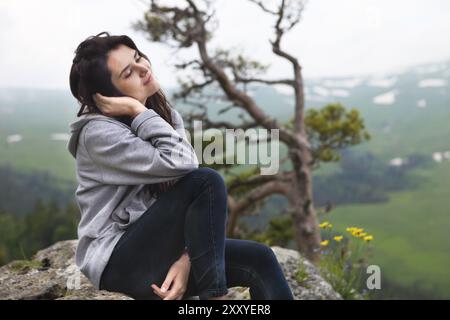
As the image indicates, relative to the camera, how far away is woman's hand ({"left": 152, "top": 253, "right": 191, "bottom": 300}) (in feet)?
7.24

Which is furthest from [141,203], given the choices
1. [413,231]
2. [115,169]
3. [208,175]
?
[413,231]

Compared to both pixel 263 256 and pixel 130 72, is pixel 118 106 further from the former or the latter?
pixel 263 256

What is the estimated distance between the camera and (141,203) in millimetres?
2338

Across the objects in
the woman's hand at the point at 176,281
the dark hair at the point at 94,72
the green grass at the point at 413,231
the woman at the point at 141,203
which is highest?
the dark hair at the point at 94,72

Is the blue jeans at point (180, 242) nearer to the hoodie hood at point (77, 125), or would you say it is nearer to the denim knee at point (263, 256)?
the denim knee at point (263, 256)

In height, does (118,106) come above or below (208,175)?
above

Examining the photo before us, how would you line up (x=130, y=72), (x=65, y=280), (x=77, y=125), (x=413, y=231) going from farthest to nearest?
(x=413, y=231), (x=65, y=280), (x=130, y=72), (x=77, y=125)

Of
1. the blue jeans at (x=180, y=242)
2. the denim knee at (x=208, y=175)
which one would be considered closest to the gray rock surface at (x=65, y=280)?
the blue jeans at (x=180, y=242)

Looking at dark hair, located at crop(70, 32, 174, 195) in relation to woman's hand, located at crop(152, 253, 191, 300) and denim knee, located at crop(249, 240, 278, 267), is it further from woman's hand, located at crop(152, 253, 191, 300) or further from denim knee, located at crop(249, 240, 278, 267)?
denim knee, located at crop(249, 240, 278, 267)

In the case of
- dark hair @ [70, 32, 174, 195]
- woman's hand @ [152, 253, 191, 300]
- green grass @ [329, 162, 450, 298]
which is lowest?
green grass @ [329, 162, 450, 298]

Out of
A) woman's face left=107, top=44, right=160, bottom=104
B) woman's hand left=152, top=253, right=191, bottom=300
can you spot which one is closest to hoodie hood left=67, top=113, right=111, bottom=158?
woman's face left=107, top=44, right=160, bottom=104

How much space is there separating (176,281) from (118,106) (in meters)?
0.83

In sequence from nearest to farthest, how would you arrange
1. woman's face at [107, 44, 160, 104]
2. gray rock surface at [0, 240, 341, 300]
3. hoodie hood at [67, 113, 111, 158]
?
hoodie hood at [67, 113, 111, 158], woman's face at [107, 44, 160, 104], gray rock surface at [0, 240, 341, 300]

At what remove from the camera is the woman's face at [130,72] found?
7.85 ft
